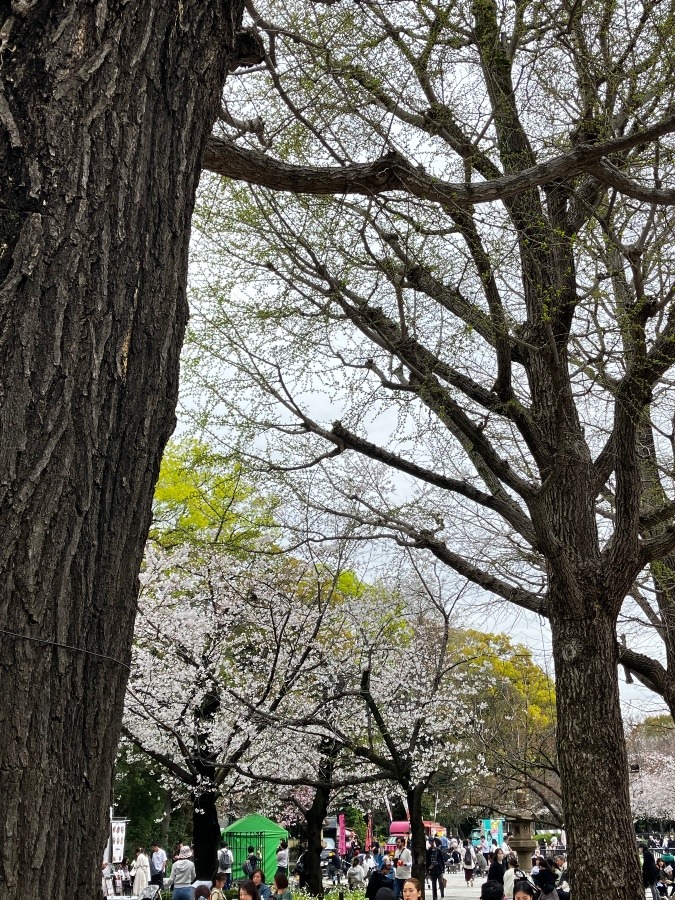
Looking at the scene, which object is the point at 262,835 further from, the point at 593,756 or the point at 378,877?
the point at 593,756

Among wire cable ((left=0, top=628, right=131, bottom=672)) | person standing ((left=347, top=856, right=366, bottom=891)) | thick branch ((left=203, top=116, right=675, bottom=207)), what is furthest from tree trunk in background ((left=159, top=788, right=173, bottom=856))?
wire cable ((left=0, top=628, right=131, bottom=672))

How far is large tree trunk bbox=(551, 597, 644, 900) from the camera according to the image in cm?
637

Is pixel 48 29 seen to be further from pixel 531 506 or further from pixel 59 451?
pixel 531 506

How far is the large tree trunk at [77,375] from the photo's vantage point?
1.71m

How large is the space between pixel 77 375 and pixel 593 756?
19.4ft

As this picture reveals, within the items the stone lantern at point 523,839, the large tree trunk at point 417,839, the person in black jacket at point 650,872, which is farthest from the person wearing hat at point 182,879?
the person in black jacket at point 650,872

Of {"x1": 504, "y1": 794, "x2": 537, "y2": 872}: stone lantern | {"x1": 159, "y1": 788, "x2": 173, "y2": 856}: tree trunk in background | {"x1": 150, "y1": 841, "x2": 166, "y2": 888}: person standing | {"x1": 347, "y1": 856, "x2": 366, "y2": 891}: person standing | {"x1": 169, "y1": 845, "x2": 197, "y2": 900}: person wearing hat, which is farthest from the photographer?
{"x1": 159, "y1": 788, "x2": 173, "y2": 856}: tree trunk in background

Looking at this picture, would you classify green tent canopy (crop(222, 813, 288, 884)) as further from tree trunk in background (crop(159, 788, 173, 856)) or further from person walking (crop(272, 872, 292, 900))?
person walking (crop(272, 872, 292, 900))

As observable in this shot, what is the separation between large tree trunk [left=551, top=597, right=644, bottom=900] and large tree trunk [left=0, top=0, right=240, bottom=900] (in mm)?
5546

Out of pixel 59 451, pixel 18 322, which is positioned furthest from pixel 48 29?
pixel 59 451

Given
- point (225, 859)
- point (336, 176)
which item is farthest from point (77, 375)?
point (225, 859)

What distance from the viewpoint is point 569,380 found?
301 inches

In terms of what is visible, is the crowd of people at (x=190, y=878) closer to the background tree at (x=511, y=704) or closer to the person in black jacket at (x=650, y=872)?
the background tree at (x=511, y=704)

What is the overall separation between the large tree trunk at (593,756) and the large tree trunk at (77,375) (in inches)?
218
